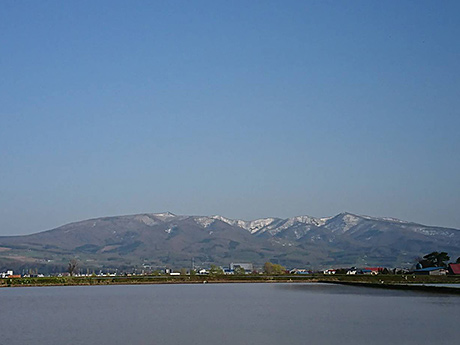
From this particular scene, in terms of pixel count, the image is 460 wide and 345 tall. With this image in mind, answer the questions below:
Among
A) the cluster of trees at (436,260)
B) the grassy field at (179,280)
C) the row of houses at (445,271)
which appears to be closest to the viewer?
the grassy field at (179,280)

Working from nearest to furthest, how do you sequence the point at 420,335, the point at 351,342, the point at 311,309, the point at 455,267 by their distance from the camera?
the point at 351,342, the point at 420,335, the point at 311,309, the point at 455,267

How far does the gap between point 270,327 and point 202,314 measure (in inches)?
331

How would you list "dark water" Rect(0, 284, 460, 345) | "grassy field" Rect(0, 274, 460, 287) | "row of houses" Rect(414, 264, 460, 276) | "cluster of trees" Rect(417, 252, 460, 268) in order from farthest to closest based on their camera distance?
1. "cluster of trees" Rect(417, 252, 460, 268)
2. "row of houses" Rect(414, 264, 460, 276)
3. "grassy field" Rect(0, 274, 460, 287)
4. "dark water" Rect(0, 284, 460, 345)

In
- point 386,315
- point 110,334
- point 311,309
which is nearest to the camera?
point 110,334

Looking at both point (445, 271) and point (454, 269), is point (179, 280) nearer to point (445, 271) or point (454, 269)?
point (445, 271)

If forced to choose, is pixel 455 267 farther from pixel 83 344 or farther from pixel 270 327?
pixel 83 344

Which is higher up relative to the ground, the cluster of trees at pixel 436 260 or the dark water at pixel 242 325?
the cluster of trees at pixel 436 260

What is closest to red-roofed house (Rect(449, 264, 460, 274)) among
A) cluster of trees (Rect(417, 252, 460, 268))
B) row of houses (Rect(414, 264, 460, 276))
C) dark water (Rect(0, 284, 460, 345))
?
row of houses (Rect(414, 264, 460, 276))

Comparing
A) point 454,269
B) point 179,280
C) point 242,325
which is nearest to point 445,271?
point 454,269

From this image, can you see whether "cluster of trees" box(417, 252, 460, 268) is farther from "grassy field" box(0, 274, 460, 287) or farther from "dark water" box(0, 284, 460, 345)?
"dark water" box(0, 284, 460, 345)

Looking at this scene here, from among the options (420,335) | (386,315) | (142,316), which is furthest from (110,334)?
(386,315)

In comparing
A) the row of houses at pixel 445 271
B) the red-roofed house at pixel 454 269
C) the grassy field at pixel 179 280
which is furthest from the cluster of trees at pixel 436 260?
the grassy field at pixel 179 280

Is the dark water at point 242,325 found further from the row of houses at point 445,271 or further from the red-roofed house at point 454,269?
the row of houses at point 445,271

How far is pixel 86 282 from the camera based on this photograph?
105 meters
